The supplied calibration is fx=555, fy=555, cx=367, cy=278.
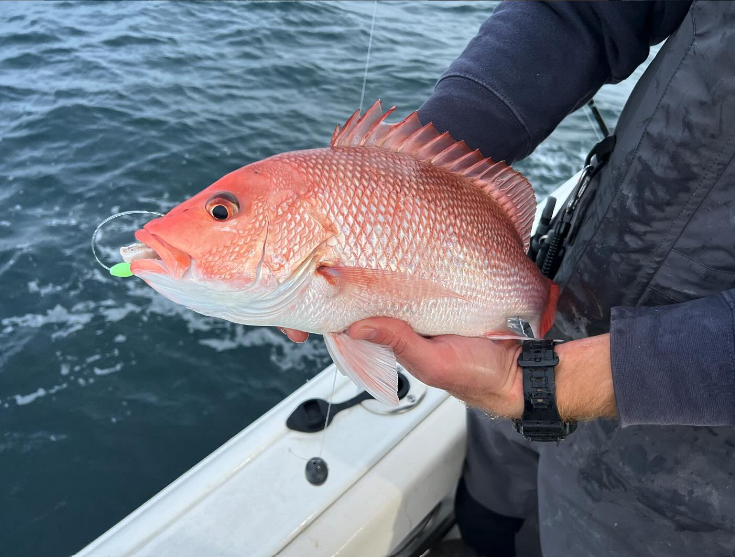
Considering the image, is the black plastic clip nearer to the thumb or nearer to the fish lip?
the thumb

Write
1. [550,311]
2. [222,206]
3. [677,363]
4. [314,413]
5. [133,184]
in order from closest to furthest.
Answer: [677,363] < [222,206] < [550,311] < [314,413] < [133,184]

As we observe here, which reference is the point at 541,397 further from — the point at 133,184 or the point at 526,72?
the point at 133,184

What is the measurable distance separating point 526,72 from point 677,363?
0.98 metres

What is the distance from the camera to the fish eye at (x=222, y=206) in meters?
1.22

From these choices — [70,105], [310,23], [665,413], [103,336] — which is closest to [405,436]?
[665,413]

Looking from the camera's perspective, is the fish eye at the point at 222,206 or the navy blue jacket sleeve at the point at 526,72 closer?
the fish eye at the point at 222,206

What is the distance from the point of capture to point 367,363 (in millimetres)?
1353

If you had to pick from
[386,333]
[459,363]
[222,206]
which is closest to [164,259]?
[222,206]

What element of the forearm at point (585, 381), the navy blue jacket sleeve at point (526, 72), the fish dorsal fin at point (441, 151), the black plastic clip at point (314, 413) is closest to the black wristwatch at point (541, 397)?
the forearm at point (585, 381)

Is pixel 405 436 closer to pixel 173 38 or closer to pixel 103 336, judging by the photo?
pixel 103 336

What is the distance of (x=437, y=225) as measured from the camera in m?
1.35

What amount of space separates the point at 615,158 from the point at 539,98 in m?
0.33

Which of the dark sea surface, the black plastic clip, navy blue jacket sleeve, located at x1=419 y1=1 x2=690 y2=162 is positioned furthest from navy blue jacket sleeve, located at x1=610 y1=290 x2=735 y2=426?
the black plastic clip

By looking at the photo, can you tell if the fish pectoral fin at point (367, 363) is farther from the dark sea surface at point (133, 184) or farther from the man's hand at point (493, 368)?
the dark sea surface at point (133, 184)
